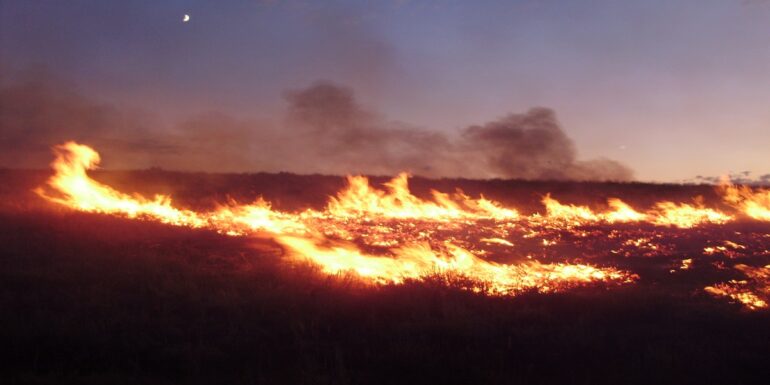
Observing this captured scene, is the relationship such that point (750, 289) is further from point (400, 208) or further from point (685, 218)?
point (685, 218)

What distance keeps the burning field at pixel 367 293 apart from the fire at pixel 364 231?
76 millimetres

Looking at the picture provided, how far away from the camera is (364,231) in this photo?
17.1m

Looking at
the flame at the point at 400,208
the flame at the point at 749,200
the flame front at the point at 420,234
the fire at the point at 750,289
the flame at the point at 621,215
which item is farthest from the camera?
the flame at the point at 749,200

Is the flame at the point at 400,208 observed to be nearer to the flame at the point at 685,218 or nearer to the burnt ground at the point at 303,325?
the flame at the point at 685,218

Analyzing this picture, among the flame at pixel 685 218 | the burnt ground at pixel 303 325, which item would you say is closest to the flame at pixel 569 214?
the flame at pixel 685 218

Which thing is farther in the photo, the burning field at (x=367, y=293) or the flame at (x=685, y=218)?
the flame at (x=685, y=218)

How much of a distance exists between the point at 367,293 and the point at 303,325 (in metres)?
2.14

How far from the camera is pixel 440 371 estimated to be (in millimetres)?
7152

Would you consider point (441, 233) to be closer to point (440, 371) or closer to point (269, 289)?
point (269, 289)

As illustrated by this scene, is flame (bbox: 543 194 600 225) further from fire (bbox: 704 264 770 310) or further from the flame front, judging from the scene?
fire (bbox: 704 264 770 310)

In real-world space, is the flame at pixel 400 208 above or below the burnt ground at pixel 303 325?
above

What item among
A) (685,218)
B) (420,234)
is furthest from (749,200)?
(420,234)

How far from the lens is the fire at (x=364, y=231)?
1232 cm

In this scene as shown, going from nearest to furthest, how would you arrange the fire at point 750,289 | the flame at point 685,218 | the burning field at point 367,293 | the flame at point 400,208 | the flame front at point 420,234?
the burning field at point 367,293 < the fire at point 750,289 < the flame front at point 420,234 < the flame at point 400,208 < the flame at point 685,218
